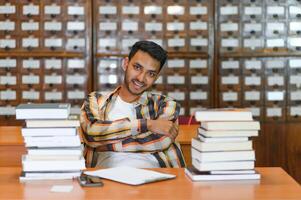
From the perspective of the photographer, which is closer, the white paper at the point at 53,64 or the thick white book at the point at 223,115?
the thick white book at the point at 223,115

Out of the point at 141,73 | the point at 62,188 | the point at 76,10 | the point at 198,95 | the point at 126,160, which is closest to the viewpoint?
the point at 62,188

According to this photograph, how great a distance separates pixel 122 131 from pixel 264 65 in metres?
2.73

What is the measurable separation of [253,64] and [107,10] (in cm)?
146

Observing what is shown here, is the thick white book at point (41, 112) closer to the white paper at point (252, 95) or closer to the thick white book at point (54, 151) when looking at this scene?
the thick white book at point (54, 151)

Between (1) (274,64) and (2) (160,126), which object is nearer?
(2) (160,126)

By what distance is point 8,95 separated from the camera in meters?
5.11

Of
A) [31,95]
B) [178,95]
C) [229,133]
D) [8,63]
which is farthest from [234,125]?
[8,63]

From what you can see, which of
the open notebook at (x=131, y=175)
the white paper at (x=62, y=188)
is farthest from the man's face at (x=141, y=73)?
the white paper at (x=62, y=188)

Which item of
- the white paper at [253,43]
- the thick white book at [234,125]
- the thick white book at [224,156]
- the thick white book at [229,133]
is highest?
the white paper at [253,43]

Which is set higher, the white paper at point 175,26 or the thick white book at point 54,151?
the white paper at point 175,26

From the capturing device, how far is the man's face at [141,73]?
3.05 metres

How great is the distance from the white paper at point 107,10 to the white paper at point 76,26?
0.20m

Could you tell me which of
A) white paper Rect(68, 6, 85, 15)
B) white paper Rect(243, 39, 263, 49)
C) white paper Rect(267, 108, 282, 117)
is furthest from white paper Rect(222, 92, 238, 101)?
white paper Rect(68, 6, 85, 15)

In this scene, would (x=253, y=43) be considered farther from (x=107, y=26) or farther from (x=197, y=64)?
(x=107, y=26)
